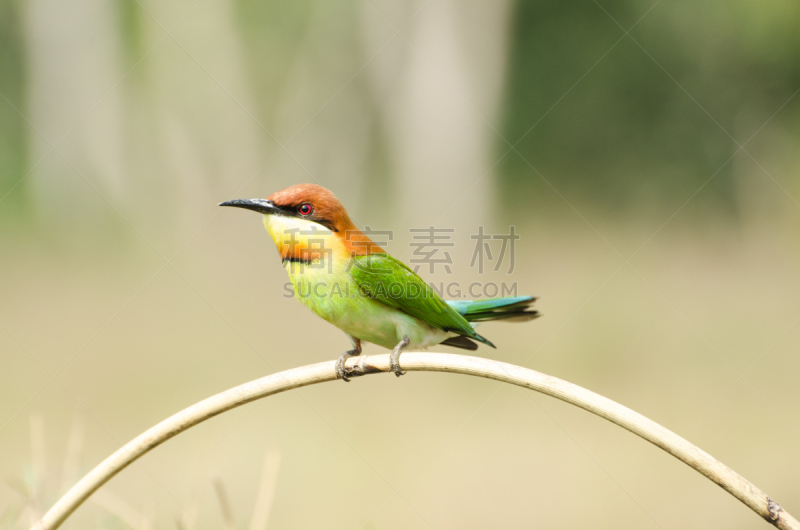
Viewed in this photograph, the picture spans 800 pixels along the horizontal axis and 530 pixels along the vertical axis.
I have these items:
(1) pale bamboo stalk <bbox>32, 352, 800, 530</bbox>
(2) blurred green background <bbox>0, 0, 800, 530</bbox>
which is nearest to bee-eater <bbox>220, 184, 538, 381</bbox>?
(2) blurred green background <bbox>0, 0, 800, 530</bbox>

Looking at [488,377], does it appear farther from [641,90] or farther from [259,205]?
[641,90]

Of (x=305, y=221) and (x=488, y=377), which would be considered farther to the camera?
(x=305, y=221)

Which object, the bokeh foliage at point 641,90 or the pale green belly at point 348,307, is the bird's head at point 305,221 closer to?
the pale green belly at point 348,307

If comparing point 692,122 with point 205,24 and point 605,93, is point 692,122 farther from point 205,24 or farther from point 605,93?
point 205,24

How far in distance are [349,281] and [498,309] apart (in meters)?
0.59

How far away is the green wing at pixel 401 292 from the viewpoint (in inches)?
81.3

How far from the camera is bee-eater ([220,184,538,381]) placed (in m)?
1.94

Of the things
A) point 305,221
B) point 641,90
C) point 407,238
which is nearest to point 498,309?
point 305,221

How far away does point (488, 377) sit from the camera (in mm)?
1100

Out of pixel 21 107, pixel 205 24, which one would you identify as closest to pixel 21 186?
pixel 21 107

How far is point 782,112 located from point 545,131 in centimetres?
312

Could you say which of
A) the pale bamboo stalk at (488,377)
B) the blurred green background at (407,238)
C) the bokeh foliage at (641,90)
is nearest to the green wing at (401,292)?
the blurred green background at (407,238)

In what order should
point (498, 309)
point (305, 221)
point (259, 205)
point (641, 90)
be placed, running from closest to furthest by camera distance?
point (259, 205)
point (305, 221)
point (498, 309)
point (641, 90)

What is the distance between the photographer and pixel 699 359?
454cm
